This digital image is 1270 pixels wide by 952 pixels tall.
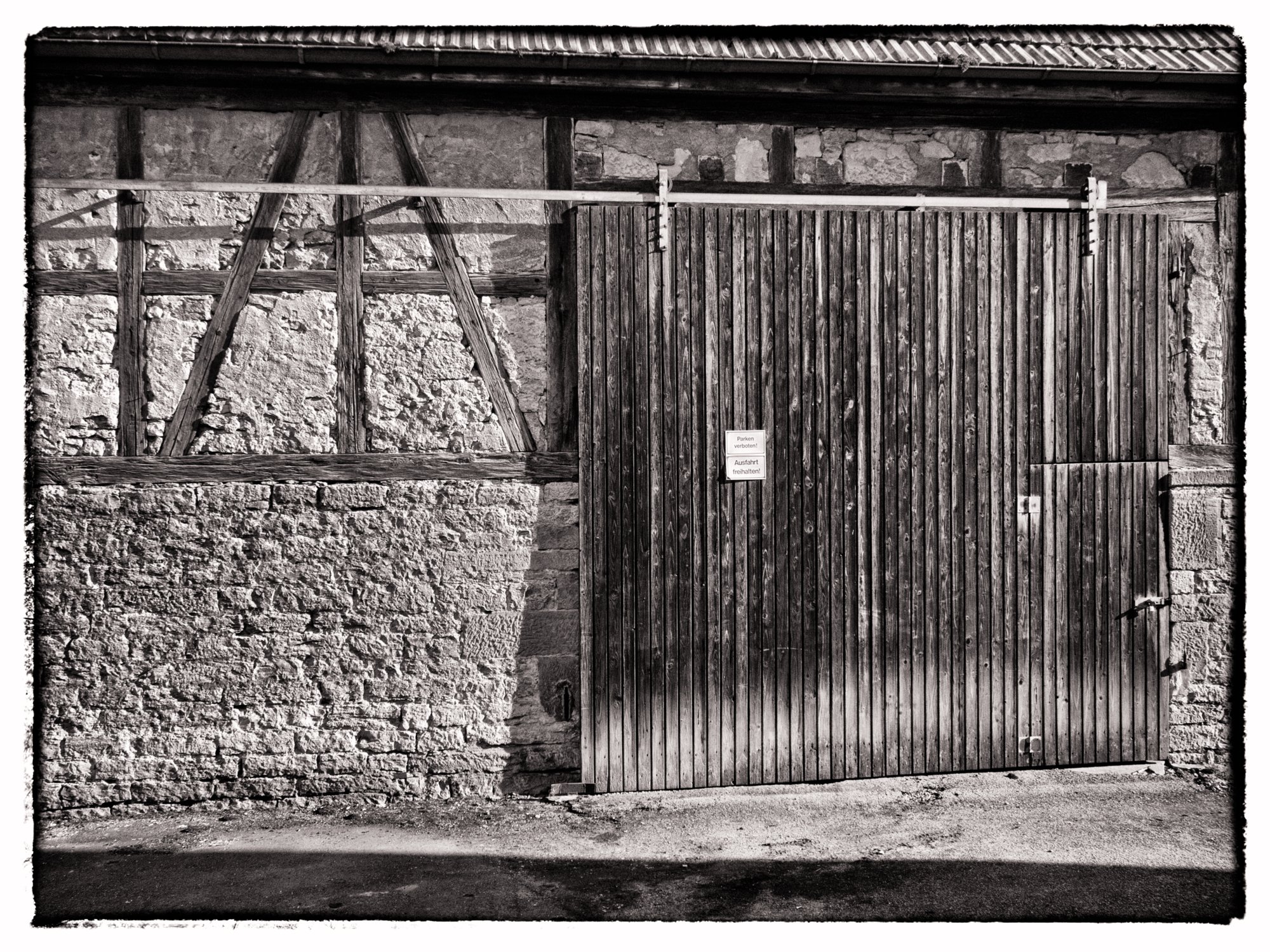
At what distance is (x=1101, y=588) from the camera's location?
16.9 ft

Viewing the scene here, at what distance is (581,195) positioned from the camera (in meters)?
4.69

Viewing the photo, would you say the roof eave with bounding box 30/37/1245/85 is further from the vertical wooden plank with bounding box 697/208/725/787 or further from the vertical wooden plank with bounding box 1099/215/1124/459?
the vertical wooden plank with bounding box 1099/215/1124/459

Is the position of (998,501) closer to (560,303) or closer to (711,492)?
(711,492)

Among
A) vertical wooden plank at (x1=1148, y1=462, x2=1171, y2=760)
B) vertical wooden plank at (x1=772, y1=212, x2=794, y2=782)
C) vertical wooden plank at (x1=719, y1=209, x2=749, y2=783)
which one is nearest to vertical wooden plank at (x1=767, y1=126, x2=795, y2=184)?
vertical wooden plank at (x1=772, y1=212, x2=794, y2=782)

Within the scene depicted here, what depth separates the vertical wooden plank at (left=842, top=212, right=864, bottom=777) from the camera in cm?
499

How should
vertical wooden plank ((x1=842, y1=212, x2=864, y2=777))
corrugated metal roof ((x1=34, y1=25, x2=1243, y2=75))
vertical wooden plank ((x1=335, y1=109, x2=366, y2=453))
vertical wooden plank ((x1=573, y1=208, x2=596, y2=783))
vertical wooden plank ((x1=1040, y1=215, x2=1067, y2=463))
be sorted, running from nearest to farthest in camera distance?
corrugated metal roof ((x1=34, y1=25, x2=1243, y2=75)) → vertical wooden plank ((x1=335, y1=109, x2=366, y2=453)) → vertical wooden plank ((x1=573, y1=208, x2=596, y2=783)) → vertical wooden plank ((x1=842, y1=212, x2=864, y2=777)) → vertical wooden plank ((x1=1040, y1=215, x2=1067, y2=463))

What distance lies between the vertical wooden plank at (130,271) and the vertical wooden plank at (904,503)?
12.4 ft

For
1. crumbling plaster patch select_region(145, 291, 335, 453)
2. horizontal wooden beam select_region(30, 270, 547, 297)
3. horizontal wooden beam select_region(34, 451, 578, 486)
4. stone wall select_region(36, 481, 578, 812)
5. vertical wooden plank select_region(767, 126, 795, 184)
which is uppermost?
vertical wooden plank select_region(767, 126, 795, 184)

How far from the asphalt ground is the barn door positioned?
0.84 ft

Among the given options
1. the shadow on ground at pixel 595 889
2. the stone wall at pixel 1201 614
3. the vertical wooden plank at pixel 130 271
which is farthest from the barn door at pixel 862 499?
the vertical wooden plank at pixel 130 271

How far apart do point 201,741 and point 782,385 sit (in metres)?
3.40

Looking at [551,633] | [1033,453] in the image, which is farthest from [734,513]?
[1033,453]

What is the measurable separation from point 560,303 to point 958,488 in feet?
7.59

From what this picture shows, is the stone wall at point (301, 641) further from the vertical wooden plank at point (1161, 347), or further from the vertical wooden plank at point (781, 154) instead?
the vertical wooden plank at point (1161, 347)
